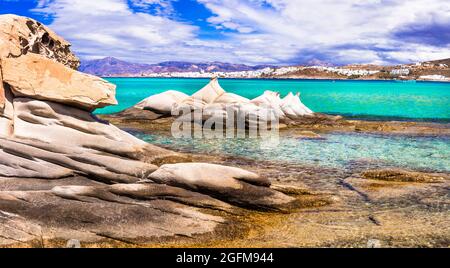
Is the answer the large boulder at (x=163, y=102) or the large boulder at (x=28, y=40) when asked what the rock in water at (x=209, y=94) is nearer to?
the large boulder at (x=163, y=102)

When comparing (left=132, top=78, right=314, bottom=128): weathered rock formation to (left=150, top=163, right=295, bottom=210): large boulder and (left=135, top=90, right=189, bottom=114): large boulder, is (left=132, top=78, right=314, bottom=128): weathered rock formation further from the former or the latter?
(left=150, top=163, right=295, bottom=210): large boulder

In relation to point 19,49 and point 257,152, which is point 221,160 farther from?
point 19,49

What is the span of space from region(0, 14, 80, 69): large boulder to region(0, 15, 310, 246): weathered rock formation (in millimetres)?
51

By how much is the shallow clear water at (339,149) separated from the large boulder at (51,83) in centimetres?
1027

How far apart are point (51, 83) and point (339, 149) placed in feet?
59.7

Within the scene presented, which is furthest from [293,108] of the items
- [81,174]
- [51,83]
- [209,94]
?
[81,174]

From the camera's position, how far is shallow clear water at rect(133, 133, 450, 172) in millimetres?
24203

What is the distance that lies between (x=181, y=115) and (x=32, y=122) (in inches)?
1013

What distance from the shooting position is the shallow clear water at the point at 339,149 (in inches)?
953

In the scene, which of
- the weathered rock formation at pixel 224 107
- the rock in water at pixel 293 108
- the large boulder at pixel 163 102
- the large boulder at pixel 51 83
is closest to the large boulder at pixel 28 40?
the large boulder at pixel 51 83

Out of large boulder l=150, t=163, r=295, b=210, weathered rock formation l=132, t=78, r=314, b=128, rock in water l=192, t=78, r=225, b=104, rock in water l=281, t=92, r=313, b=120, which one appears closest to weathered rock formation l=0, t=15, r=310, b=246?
large boulder l=150, t=163, r=295, b=210

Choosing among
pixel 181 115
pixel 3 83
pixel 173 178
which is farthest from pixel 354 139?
pixel 3 83

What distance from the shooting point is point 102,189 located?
537 inches

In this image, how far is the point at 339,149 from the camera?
28547 millimetres
